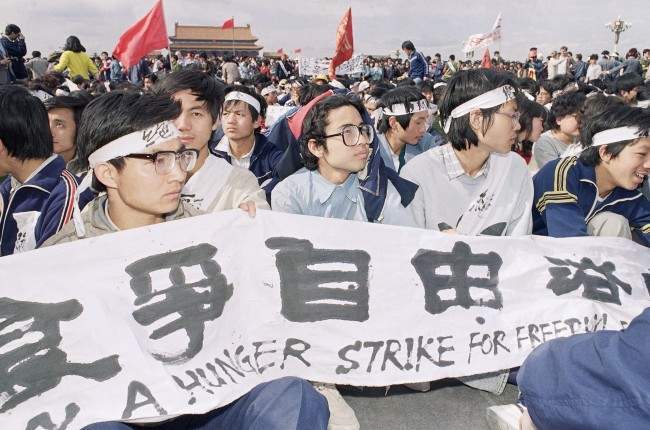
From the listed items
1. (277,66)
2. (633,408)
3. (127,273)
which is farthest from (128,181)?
(277,66)

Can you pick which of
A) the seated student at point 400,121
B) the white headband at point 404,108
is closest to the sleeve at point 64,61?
the seated student at point 400,121

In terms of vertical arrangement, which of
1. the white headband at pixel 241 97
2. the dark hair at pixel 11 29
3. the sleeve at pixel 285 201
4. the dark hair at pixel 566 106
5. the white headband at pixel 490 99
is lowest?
the sleeve at pixel 285 201

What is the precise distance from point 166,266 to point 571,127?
16.0ft

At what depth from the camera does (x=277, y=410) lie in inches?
66.6

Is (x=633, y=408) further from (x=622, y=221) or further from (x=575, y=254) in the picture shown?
(x=622, y=221)

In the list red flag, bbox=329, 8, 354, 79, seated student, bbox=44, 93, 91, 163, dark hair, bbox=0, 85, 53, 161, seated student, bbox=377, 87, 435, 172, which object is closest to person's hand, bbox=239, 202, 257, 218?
dark hair, bbox=0, 85, 53, 161

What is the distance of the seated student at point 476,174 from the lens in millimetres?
3295

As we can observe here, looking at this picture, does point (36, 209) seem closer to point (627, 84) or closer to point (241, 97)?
point (241, 97)

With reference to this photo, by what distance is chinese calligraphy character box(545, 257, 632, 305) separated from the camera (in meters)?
2.59

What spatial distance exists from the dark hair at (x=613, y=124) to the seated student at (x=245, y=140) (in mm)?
2371

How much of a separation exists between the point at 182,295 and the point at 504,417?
1.49 meters

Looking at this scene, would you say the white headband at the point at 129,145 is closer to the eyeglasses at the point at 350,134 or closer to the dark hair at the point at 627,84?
the eyeglasses at the point at 350,134

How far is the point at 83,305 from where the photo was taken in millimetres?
1910

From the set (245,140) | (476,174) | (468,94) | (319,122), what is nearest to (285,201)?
(319,122)
